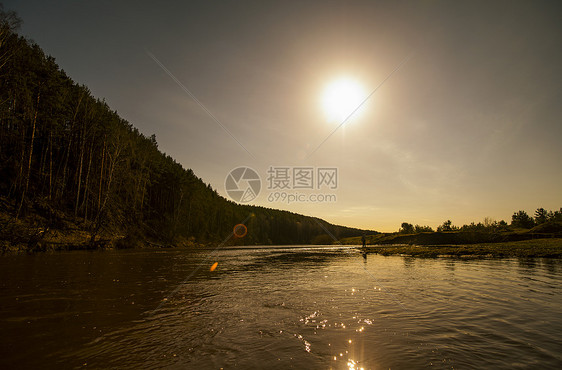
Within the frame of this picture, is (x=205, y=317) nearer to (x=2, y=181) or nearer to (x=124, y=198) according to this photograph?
(x=2, y=181)

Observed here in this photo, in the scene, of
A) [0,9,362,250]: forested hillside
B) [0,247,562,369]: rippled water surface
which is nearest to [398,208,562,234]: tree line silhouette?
[0,247,562,369]: rippled water surface

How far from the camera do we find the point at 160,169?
252ft

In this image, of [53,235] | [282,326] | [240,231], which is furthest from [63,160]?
[240,231]

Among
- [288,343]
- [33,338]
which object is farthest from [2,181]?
[288,343]

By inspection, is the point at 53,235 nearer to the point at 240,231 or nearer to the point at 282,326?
the point at 282,326

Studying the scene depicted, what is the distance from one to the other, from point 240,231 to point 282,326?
417 ft

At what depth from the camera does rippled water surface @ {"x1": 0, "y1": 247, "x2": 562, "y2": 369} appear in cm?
436

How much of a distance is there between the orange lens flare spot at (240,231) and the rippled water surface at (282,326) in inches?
4577

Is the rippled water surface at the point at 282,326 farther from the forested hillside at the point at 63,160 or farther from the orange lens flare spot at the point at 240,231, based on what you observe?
the orange lens flare spot at the point at 240,231

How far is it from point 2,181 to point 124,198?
27140 mm

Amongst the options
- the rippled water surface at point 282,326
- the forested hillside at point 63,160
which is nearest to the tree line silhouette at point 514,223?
the rippled water surface at point 282,326

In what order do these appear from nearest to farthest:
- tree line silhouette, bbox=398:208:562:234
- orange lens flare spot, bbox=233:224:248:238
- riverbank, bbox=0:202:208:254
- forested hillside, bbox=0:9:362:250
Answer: riverbank, bbox=0:202:208:254 < forested hillside, bbox=0:9:362:250 < tree line silhouette, bbox=398:208:562:234 < orange lens flare spot, bbox=233:224:248:238

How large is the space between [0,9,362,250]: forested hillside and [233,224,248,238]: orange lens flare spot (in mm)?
48414

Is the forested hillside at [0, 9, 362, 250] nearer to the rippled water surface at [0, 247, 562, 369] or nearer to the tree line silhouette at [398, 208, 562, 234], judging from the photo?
the rippled water surface at [0, 247, 562, 369]
